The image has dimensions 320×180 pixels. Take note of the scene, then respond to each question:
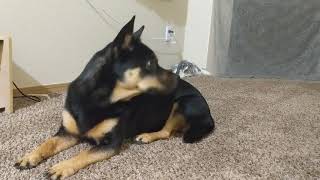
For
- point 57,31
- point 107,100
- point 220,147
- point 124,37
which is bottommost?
point 220,147

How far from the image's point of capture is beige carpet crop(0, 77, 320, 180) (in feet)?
5.19

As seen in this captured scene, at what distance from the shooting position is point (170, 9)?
3.51m

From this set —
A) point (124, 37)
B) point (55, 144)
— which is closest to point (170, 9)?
point (124, 37)

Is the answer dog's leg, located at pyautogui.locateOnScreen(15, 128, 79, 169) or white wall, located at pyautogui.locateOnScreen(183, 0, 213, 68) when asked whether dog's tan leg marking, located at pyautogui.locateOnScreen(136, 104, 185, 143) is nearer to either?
dog's leg, located at pyautogui.locateOnScreen(15, 128, 79, 169)

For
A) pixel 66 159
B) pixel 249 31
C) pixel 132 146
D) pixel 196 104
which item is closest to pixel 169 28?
pixel 249 31

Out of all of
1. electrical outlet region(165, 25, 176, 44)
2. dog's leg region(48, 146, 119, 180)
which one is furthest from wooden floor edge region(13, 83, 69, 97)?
dog's leg region(48, 146, 119, 180)

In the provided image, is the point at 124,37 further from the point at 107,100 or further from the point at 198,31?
the point at 198,31

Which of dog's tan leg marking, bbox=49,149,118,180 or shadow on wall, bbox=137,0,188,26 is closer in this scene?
dog's tan leg marking, bbox=49,149,118,180

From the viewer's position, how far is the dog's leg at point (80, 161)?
1470 millimetres

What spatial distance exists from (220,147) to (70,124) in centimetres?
75

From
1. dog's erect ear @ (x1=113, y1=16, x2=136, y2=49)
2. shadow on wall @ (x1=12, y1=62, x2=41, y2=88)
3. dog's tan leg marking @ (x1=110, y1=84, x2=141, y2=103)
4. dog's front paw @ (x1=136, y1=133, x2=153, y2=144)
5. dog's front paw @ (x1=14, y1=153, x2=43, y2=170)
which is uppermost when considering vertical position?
dog's erect ear @ (x1=113, y1=16, x2=136, y2=49)

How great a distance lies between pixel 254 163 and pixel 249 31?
196cm

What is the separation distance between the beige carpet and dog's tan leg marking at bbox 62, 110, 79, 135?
0.34 feet

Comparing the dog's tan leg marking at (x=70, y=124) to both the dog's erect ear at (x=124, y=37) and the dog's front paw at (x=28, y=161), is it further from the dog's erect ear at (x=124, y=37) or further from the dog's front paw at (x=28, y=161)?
the dog's erect ear at (x=124, y=37)
